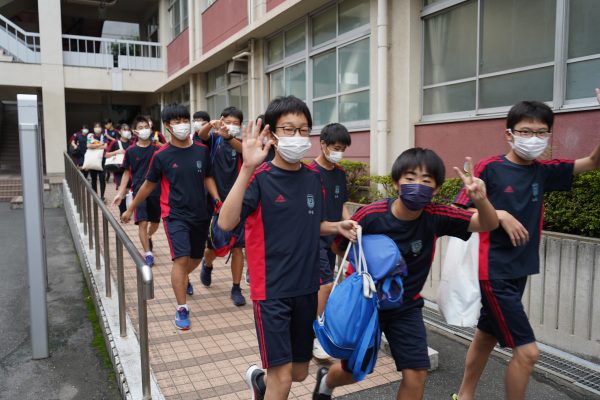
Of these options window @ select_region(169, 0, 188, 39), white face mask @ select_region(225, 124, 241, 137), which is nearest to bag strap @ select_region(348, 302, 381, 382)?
white face mask @ select_region(225, 124, 241, 137)

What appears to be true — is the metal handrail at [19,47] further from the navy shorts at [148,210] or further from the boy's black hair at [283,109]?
the boy's black hair at [283,109]

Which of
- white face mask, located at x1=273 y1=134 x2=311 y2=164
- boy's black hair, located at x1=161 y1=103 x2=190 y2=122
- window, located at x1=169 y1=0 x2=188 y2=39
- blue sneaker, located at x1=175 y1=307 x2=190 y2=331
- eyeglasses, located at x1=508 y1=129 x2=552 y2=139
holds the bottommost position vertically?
blue sneaker, located at x1=175 y1=307 x2=190 y2=331

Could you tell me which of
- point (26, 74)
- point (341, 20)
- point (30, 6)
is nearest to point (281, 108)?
point (341, 20)

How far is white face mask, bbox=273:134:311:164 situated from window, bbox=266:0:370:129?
5.52 m

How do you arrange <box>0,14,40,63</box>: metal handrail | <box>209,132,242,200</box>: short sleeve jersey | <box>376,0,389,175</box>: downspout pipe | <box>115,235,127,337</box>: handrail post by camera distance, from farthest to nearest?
<box>0,14,40,63</box>: metal handrail
<box>376,0,389,175</box>: downspout pipe
<box>209,132,242,200</box>: short sleeve jersey
<box>115,235,127,337</box>: handrail post

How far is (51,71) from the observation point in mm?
17734

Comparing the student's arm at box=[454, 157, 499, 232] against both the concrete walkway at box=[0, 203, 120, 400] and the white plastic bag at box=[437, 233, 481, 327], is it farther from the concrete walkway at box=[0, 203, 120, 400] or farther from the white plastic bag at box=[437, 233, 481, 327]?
the concrete walkway at box=[0, 203, 120, 400]

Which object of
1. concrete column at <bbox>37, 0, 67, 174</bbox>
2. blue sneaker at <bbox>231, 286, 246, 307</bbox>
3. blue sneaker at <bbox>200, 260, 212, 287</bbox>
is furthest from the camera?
concrete column at <bbox>37, 0, 67, 174</bbox>

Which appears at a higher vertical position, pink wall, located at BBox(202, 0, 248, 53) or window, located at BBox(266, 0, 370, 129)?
pink wall, located at BBox(202, 0, 248, 53)

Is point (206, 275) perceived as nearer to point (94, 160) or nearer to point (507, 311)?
point (507, 311)

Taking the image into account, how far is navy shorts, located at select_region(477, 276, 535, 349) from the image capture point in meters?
2.72

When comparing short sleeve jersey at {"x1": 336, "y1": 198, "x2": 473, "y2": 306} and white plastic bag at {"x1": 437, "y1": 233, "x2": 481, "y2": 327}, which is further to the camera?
white plastic bag at {"x1": 437, "y1": 233, "x2": 481, "y2": 327}

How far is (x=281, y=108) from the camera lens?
256 cm

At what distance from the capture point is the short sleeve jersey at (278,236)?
8.17 feet
